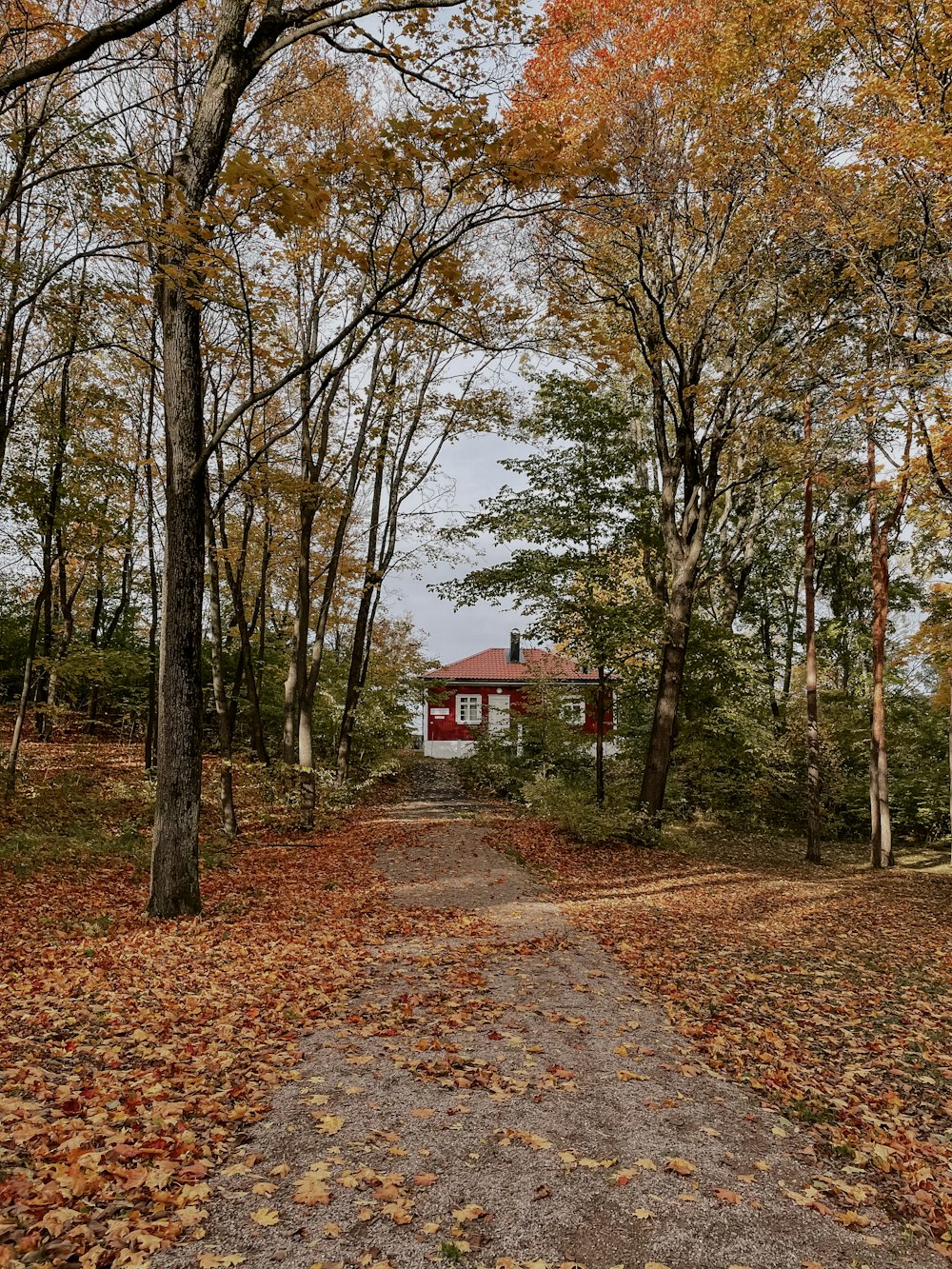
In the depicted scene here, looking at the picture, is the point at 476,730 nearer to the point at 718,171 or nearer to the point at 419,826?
the point at 419,826

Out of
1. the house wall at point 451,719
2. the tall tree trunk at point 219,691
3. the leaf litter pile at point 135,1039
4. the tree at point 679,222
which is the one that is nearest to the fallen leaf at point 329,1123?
the leaf litter pile at point 135,1039

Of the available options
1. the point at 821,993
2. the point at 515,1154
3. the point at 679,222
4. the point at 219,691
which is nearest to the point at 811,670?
the point at 679,222

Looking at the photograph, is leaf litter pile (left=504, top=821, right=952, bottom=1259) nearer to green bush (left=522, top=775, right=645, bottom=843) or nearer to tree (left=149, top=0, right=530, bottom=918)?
green bush (left=522, top=775, right=645, bottom=843)

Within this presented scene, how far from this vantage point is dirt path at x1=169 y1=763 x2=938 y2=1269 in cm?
285

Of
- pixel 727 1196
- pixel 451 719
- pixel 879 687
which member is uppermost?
pixel 879 687

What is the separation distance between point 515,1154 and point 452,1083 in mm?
793

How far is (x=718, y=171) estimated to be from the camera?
11203 mm

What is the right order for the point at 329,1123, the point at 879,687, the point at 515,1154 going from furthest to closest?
the point at 879,687, the point at 329,1123, the point at 515,1154

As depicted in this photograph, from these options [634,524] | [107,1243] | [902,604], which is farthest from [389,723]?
[902,604]

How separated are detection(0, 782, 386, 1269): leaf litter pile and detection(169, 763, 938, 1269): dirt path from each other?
0.79 ft

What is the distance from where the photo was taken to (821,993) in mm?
6430

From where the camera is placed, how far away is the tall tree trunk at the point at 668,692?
13.6 metres

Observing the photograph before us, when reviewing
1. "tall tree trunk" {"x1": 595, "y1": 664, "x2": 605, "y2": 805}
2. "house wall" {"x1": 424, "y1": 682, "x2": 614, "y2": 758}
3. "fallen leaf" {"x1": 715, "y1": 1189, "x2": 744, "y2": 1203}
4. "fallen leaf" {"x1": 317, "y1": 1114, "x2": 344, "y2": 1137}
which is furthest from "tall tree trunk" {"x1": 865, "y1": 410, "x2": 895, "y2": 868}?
"house wall" {"x1": 424, "y1": 682, "x2": 614, "y2": 758}

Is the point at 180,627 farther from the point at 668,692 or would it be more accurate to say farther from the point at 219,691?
the point at 668,692
